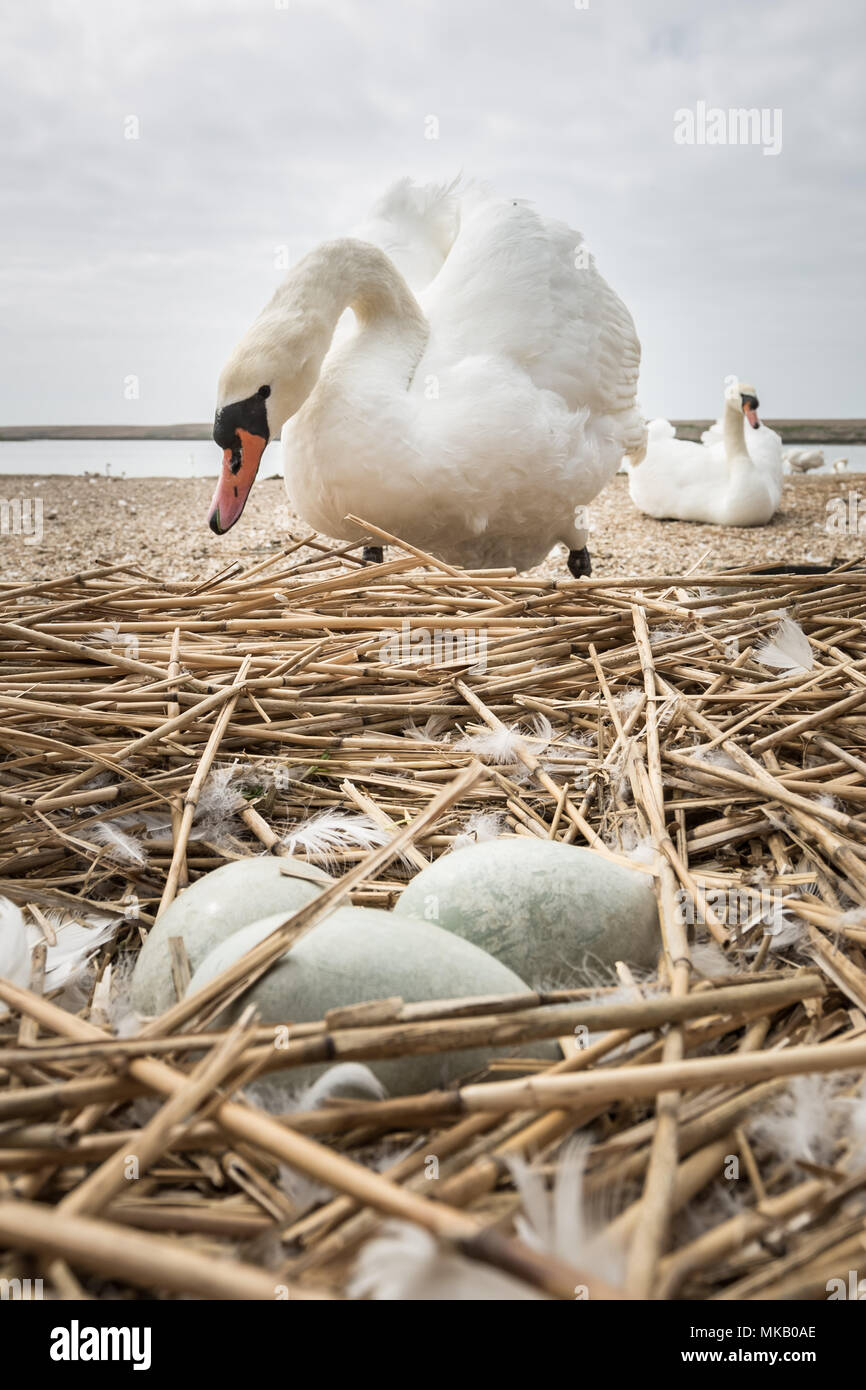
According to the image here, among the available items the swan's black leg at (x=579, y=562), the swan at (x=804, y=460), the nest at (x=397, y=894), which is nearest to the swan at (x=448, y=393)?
the swan's black leg at (x=579, y=562)

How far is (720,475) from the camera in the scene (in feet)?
17.9

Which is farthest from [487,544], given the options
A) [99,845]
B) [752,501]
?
[752,501]

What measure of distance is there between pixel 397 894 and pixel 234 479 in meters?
1.44

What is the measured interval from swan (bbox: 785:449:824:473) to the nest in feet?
23.7

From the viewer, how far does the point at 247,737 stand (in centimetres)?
125


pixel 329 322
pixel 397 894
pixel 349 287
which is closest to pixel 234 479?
pixel 329 322

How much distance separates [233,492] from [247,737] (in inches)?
41.9

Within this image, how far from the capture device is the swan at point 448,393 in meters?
2.18

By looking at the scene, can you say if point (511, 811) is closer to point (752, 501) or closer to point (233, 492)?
point (233, 492)

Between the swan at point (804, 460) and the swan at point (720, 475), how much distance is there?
8.81 ft

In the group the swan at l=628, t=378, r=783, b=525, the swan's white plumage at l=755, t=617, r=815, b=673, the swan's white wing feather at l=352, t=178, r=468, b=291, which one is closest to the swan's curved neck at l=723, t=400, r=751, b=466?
the swan at l=628, t=378, r=783, b=525

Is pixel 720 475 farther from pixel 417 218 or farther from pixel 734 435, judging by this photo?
pixel 417 218

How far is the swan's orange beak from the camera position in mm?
2152
